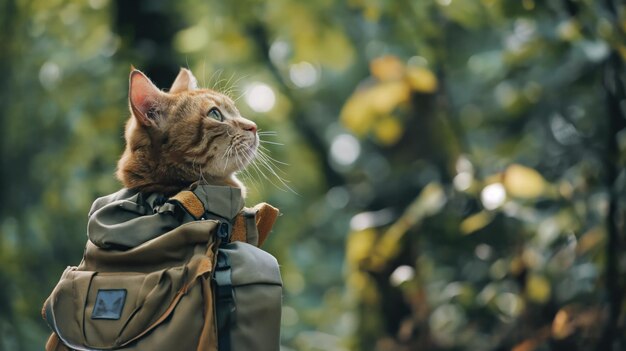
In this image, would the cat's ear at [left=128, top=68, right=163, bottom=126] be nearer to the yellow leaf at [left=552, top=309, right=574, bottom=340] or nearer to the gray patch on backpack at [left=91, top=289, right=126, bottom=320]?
the gray patch on backpack at [left=91, top=289, right=126, bottom=320]

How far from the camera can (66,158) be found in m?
6.29

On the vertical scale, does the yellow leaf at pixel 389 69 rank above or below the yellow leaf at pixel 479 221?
above

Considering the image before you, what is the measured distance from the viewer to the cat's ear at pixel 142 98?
2148mm

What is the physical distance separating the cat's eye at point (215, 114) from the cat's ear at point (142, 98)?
0.43 feet

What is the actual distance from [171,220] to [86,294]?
0.25m

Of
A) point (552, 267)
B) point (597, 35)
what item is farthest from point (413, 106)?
point (597, 35)

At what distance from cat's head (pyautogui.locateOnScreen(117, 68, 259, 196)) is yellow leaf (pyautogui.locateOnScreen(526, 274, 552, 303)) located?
7.28ft

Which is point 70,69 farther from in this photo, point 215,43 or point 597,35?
point 597,35

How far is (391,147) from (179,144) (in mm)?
4178

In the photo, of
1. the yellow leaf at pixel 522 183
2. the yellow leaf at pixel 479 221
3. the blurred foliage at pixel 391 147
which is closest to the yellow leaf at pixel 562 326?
the blurred foliage at pixel 391 147

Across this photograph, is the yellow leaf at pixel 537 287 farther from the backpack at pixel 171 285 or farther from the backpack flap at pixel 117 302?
the backpack flap at pixel 117 302

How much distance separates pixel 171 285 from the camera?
1.98 m

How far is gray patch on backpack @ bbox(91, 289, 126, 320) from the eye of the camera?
1999 millimetres

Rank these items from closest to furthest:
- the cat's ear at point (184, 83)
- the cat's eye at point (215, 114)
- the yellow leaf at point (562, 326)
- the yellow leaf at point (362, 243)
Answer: the cat's eye at point (215, 114) < the cat's ear at point (184, 83) < the yellow leaf at point (562, 326) < the yellow leaf at point (362, 243)
